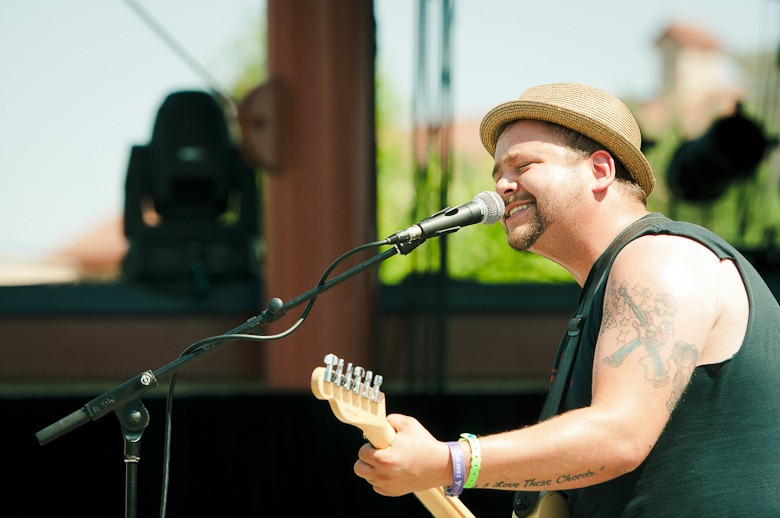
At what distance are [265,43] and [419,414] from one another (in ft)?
7.09

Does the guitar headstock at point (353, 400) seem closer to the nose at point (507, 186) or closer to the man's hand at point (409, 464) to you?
the man's hand at point (409, 464)

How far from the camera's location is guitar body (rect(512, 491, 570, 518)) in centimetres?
223

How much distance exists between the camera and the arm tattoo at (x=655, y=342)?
1.76m

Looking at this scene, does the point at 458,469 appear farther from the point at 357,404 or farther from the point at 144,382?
the point at 144,382

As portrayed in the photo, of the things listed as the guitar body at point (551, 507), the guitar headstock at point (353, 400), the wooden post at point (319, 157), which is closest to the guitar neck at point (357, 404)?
the guitar headstock at point (353, 400)

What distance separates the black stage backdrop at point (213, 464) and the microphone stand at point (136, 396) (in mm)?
2252

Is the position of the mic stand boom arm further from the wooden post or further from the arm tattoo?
the wooden post

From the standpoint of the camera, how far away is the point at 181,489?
13.7 feet

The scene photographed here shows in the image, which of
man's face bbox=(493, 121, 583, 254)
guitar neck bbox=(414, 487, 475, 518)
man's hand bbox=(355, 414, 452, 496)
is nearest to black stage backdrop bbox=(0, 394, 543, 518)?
guitar neck bbox=(414, 487, 475, 518)

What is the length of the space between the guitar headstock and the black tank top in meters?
0.56

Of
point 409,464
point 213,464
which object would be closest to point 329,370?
point 409,464

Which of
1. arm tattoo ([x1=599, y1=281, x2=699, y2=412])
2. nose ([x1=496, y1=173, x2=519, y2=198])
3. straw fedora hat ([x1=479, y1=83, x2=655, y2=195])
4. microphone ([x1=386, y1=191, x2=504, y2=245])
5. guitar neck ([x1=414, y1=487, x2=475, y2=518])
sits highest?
straw fedora hat ([x1=479, y1=83, x2=655, y2=195])

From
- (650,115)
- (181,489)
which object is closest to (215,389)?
(181,489)

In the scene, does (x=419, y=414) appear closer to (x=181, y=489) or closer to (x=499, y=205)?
(x=181, y=489)
